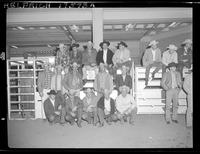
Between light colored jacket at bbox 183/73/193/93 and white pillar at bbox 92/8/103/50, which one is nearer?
light colored jacket at bbox 183/73/193/93

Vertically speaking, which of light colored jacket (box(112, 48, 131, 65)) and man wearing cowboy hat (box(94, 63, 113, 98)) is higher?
light colored jacket (box(112, 48, 131, 65))

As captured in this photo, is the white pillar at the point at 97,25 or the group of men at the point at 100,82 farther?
the white pillar at the point at 97,25

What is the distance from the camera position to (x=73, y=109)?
12.4ft

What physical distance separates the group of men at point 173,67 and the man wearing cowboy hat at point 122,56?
0.90 ft

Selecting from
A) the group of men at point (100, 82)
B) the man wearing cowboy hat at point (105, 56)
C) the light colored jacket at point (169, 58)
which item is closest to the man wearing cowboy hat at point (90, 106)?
the group of men at point (100, 82)

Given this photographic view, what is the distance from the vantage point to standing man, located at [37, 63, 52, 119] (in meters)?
3.78

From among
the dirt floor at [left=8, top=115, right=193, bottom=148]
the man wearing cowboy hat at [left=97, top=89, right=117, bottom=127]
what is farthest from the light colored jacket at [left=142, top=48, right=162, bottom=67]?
the dirt floor at [left=8, top=115, right=193, bottom=148]

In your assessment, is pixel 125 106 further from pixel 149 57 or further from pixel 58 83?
pixel 58 83

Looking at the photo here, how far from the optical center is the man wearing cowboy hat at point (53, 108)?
12.3 feet

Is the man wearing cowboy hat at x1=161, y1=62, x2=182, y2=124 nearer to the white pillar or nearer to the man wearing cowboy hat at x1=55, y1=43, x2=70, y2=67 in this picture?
the white pillar

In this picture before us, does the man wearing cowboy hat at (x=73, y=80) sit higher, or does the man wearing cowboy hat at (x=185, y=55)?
Result: the man wearing cowboy hat at (x=185, y=55)

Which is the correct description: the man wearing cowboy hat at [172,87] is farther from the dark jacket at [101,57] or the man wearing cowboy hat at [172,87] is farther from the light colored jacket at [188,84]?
the dark jacket at [101,57]
